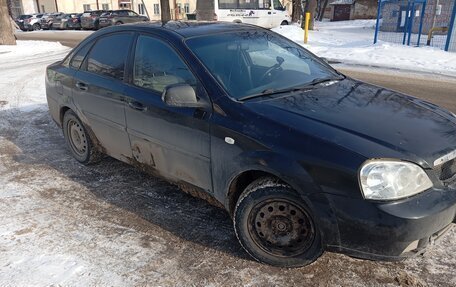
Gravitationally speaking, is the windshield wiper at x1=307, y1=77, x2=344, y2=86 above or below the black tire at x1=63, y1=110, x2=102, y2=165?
above

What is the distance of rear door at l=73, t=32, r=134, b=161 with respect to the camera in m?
3.95

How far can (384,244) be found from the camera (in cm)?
246

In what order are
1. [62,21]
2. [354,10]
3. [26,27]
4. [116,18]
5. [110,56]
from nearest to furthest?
[110,56] → [116,18] → [62,21] → [26,27] → [354,10]

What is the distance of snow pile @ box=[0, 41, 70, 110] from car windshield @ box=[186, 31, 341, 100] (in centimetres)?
522

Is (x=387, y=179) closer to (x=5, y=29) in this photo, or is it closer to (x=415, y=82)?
(x=415, y=82)

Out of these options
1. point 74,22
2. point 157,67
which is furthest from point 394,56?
point 74,22

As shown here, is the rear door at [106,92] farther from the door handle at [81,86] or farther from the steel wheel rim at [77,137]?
the steel wheel rim at [77,137]

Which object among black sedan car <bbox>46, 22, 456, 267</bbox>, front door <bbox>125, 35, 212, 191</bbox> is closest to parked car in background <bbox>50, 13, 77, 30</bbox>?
black sedan car <bbox>46, 22, 456, 267</bbox>

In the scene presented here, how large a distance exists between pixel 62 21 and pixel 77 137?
32191 millimetres

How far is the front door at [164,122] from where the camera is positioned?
321 centimetres

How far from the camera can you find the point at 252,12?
23.0 meters

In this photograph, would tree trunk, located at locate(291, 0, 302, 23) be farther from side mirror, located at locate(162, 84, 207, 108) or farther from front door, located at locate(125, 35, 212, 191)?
side mirror, located at locate(162, 84, 207, 108)

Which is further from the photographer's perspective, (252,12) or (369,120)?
(252,12)

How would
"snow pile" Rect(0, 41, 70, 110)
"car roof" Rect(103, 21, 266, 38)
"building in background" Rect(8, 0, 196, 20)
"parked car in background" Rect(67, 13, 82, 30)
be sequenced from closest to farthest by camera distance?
"car roof" Rect(103, 21, 266, 38) → "snow pile" Rect(0, 41, 70, 110) → "parked car in background" Rect(67, 13, 82, 30) → "building in background" Rect(8, 0, 196, 20)
